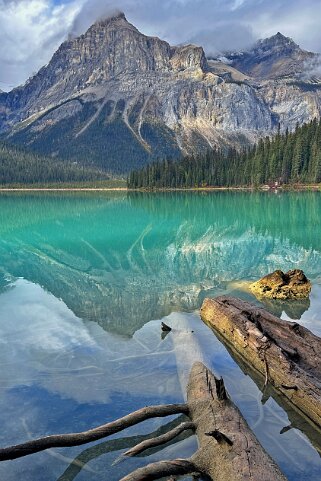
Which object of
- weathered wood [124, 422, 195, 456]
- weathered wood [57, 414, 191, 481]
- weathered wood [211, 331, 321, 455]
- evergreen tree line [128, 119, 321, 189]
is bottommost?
weathered wood [57, 414, 191, 481]

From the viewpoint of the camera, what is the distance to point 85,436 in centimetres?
876

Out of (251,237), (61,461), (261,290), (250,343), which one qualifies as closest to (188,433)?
(61,461)

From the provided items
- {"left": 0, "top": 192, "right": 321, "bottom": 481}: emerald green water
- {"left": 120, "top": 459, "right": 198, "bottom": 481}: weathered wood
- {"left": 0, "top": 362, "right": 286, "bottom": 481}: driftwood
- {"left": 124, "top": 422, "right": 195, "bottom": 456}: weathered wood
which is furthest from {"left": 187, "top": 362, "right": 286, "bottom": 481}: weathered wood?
{"left": 0, "top": 192, "right": 321, "bottom": 481}: emerald green water

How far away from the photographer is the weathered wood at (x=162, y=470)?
7.37 m

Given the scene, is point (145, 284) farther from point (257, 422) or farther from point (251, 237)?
point (251, 237)

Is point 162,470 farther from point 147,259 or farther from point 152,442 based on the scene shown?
point 147,259

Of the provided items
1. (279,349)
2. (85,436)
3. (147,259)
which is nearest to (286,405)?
(279,349)

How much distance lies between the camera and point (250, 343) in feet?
44.9

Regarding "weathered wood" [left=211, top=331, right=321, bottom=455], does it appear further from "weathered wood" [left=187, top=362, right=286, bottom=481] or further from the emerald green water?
"weathered wood" [left=187, top=362, right=286, bottom=481]

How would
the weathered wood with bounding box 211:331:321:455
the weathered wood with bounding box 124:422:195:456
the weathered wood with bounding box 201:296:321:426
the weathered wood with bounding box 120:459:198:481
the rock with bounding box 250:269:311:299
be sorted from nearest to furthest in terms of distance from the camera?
the weathered wood with bounding box 120:459:198:481, the weathered wood with bounding box 124:422:195:456, the weathered wood with bounding box 211:331:321:455, the weathered wood with bounding box 201:296:321:426, the rock with bounding box 250:269:311:299

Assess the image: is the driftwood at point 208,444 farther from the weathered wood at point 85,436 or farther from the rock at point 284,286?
the rock at point 284,286

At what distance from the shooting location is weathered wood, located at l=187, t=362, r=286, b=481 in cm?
739

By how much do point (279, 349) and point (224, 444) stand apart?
4.69 metres

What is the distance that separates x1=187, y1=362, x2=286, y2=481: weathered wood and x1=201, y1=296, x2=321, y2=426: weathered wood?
80.9 inches
